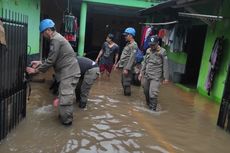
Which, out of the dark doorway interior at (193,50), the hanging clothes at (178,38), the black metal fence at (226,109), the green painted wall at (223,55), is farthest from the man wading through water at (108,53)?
the black metal fence at (226,109)

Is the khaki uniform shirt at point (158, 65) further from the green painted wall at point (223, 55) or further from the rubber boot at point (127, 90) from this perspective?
the green painted wall at point (223, 55)

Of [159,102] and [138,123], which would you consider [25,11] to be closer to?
[159,102]

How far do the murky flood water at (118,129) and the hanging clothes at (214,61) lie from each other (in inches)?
40.7

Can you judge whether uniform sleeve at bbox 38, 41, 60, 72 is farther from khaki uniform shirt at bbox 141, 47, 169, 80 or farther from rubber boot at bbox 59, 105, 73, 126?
khaki uniform shirt at bbox 141, 47, 169, 80

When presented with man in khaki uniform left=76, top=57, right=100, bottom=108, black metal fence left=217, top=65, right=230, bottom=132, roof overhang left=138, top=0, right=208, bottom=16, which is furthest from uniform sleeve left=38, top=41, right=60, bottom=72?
roof overhang left=138, top=0, right=208, bottom=16

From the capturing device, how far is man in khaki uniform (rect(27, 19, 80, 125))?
5.93 meters

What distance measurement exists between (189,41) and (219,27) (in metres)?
2.49

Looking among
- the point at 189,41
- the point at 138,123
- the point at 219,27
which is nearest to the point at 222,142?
the point at 138,123

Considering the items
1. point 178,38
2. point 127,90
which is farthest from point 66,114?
point 178,38

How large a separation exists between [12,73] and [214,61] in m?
6.46

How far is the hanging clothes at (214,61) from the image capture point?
9.56 m

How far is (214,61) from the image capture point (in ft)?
31.8

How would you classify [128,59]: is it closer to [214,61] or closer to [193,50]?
[214,61]

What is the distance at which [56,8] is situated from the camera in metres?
17.8
